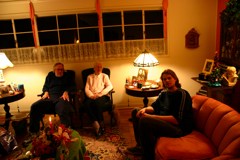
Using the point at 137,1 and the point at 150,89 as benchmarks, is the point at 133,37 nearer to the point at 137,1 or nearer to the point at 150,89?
the point at 137,1

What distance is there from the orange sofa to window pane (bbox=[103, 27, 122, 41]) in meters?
2.46

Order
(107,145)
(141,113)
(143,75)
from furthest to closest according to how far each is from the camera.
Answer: (143,75)
(107,145)
(141,113)

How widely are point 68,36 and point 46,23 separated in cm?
48

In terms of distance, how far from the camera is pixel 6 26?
4254mm

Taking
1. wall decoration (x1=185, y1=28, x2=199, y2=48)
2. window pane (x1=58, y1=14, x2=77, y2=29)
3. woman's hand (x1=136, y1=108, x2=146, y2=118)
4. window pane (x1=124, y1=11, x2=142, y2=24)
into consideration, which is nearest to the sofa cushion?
woman's hand (x1=136, y1=108, x2=146, y2=118)

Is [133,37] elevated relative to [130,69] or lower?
elevated

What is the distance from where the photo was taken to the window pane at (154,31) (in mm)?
4312

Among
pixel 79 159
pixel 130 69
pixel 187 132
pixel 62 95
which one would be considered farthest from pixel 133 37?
pixel 79 159

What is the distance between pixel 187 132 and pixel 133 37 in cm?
251

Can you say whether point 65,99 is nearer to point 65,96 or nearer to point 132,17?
point 65,96

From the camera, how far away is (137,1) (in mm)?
4105

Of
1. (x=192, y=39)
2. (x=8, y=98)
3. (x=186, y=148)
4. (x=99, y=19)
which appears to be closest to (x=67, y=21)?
(x=99, y=19)

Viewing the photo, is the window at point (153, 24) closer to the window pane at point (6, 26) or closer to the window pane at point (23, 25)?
the window pane at point (23, 25)

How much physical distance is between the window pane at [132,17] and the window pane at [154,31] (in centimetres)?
22
